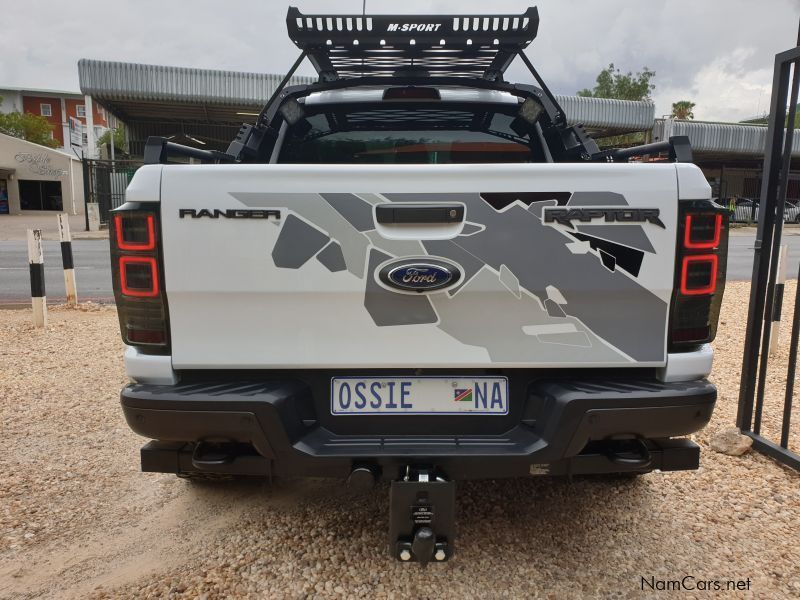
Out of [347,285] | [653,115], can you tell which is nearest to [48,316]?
[347,285]

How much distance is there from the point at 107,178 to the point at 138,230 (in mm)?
25560

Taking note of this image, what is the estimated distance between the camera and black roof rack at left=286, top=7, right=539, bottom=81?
2.88 meters

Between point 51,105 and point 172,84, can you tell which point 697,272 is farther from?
point 51,105

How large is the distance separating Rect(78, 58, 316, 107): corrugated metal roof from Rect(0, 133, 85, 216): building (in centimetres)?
2094

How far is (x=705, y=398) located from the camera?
210 centimetres

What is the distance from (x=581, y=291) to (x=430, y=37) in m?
1.62

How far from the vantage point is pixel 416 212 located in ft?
6.67

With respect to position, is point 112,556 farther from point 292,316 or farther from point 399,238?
point 399,238

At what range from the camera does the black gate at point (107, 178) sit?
77.1 ft

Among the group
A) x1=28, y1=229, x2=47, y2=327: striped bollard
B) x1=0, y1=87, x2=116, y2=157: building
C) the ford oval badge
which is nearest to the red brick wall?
x1=0, y1=87, x2=116, y2=157: building

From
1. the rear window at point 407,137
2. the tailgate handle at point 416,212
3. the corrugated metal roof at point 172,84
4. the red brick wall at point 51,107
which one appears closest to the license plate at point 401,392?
the tailgate handle at point 416,212

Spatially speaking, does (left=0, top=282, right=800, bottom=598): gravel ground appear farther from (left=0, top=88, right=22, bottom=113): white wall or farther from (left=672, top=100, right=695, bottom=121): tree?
(left=0, top=88, right=22, bottom=113): white wall

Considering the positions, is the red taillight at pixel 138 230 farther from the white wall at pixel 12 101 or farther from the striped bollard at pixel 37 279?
the white wall at pixel 12 101

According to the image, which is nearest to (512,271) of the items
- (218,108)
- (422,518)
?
(422,518)
